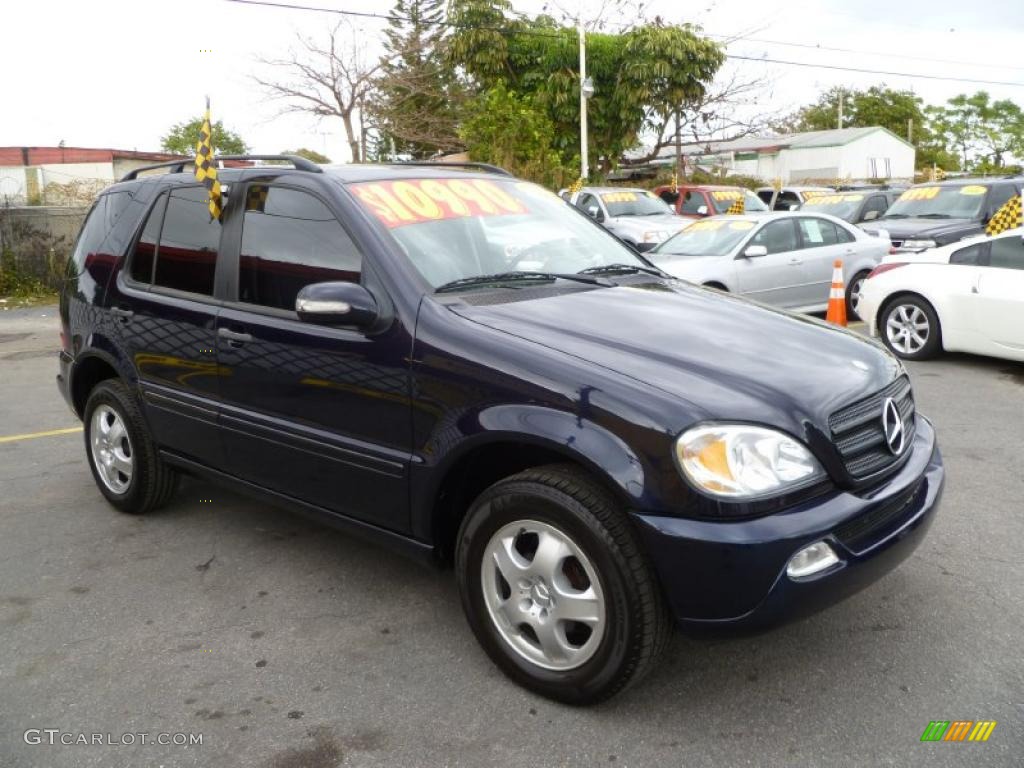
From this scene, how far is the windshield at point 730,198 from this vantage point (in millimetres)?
17422

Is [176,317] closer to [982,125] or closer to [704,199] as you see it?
[704,199]

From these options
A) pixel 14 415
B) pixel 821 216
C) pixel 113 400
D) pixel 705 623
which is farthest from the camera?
pixel 821 216

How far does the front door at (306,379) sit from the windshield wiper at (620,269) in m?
1.07

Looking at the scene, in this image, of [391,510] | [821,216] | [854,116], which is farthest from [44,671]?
[854,116]

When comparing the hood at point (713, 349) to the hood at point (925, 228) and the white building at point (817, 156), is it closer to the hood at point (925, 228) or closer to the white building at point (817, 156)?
the hood at point (925, 228)

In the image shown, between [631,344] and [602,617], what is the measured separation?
869 mm

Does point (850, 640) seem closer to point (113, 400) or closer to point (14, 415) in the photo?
point (113, 400)

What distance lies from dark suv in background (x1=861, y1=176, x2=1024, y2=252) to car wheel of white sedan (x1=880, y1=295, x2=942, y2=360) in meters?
3.78

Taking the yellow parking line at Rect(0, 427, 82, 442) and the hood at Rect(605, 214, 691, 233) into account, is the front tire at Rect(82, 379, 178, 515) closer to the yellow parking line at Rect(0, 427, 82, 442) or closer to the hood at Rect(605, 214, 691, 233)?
the yellow parking line at Rect(0, 427, 82, 442)

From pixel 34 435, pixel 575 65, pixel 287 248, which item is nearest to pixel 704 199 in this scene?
pixel 575 65

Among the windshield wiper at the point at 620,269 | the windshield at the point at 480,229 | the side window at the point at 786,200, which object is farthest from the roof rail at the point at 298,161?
the side window at the point at 786,200

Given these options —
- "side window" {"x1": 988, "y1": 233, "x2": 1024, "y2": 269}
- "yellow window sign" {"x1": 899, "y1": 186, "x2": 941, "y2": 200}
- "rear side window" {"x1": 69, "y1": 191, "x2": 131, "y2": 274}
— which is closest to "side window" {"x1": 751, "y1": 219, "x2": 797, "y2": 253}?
"side window" {"x1": 988, "y1": 233, "x2": 1024, "y2": 269}

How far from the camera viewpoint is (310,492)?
3.64 m

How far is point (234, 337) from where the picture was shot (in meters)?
3.80
